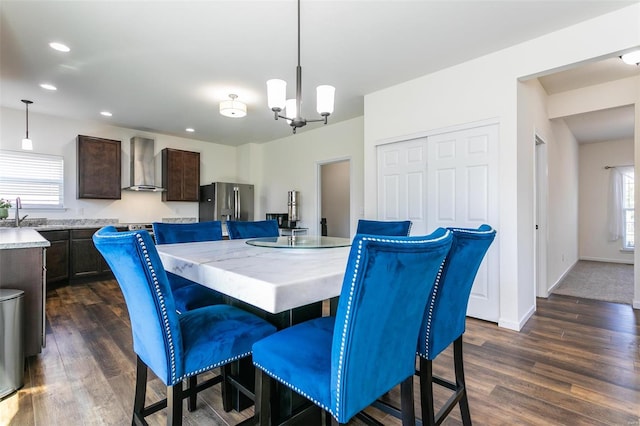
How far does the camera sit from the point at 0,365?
1815 mm

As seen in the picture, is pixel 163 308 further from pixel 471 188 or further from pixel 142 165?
pixel 142 165

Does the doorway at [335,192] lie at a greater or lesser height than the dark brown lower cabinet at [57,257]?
greater

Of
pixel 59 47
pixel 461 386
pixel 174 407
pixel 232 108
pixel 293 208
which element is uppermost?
pixel 59 47

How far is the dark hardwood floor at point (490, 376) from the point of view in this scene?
163 cm

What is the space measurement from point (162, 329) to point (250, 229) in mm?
1730

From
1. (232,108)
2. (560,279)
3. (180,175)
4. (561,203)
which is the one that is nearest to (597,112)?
(561,203)

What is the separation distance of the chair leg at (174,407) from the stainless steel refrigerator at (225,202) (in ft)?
16.6

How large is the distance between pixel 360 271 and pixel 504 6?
2607 mm

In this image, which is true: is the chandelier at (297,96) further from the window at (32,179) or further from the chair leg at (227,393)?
the window at (32,179)

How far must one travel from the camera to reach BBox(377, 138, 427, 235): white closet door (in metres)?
3.55

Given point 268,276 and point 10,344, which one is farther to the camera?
point 10,344

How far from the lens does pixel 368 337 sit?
895 millimetres

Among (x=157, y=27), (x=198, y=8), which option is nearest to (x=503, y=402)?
(x=198, y=8)

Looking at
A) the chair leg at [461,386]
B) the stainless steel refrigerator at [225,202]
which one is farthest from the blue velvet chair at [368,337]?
the stainless steel refrigerator at [225,202]
